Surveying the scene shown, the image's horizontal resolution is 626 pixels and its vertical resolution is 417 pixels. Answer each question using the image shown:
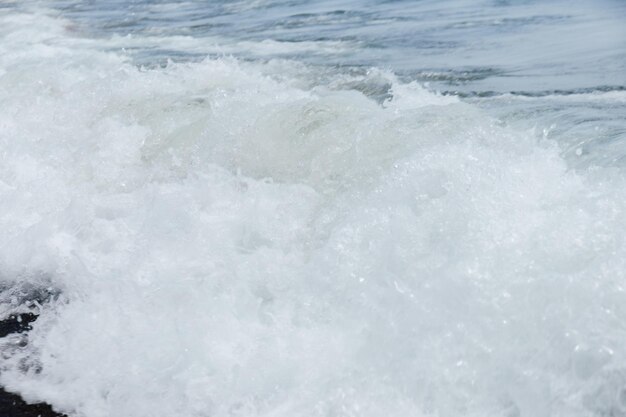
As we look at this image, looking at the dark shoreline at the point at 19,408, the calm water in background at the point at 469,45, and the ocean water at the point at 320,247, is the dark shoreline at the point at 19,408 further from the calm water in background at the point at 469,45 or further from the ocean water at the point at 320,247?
the calm water in background at the point at 469,45

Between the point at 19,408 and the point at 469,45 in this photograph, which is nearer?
the point at 19,408

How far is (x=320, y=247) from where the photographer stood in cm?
414

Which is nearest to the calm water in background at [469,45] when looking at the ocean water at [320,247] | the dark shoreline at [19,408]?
the ocean water at [320,247]

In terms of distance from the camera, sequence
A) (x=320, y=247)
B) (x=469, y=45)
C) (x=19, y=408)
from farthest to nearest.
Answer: (x=469, y=45), (x=320, y=247), (x=19, y=408)

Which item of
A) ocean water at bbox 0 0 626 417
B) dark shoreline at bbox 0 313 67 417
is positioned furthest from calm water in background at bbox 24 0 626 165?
dark shoreline at bbox 0 313 67 417

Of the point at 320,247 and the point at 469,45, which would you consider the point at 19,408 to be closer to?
the point at 320,247

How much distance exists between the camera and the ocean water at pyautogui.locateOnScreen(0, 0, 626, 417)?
3.15 meters

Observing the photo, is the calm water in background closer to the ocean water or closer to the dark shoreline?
the ocean water

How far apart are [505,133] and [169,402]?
2731 millimetres

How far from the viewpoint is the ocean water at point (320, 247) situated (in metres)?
3.15

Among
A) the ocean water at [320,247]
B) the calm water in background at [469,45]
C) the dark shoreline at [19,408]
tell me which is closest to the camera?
the ocean water at [320,247]

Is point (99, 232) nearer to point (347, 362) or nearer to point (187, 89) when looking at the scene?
point (347, 362)

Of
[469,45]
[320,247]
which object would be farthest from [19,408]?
[469,45]

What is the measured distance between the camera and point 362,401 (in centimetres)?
308
